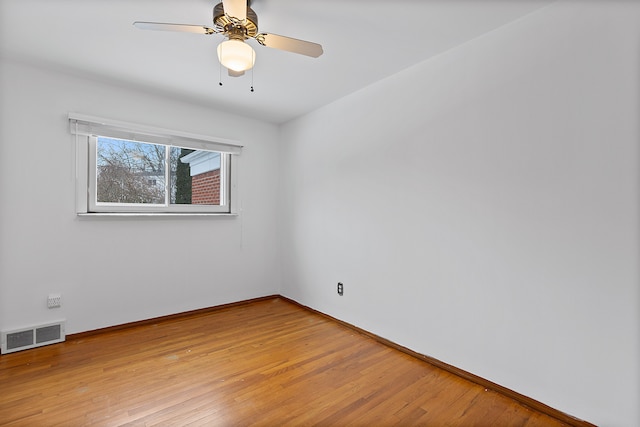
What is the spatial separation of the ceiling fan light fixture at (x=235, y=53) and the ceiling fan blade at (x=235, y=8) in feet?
0.43

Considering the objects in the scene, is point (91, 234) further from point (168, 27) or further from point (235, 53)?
point (235, 53)

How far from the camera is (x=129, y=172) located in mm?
3002

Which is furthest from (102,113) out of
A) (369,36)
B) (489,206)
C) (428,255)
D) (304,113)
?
(489,206)

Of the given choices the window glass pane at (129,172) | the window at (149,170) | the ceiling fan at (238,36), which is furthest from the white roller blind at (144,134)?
the ceiling fan at (238,36)

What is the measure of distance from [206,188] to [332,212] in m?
1.46

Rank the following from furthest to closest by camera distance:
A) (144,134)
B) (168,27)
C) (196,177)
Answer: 1. (196,177)
2. (144,134)
3. (168,27)

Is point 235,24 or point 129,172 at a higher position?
point 235,24

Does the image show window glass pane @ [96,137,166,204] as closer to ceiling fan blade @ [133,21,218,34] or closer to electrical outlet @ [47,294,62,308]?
electrical outlet @ [47,294,62,308]

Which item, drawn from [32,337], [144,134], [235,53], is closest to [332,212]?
[235,53]

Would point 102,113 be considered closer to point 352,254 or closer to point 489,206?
point 352,254

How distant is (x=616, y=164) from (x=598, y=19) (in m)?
0.74

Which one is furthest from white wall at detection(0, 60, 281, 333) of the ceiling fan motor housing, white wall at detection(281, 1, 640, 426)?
the ceiling fan motor housing

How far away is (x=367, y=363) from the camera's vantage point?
2.26 metres

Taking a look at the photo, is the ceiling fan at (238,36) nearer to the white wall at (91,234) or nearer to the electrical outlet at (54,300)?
the white wall at (91,234)
